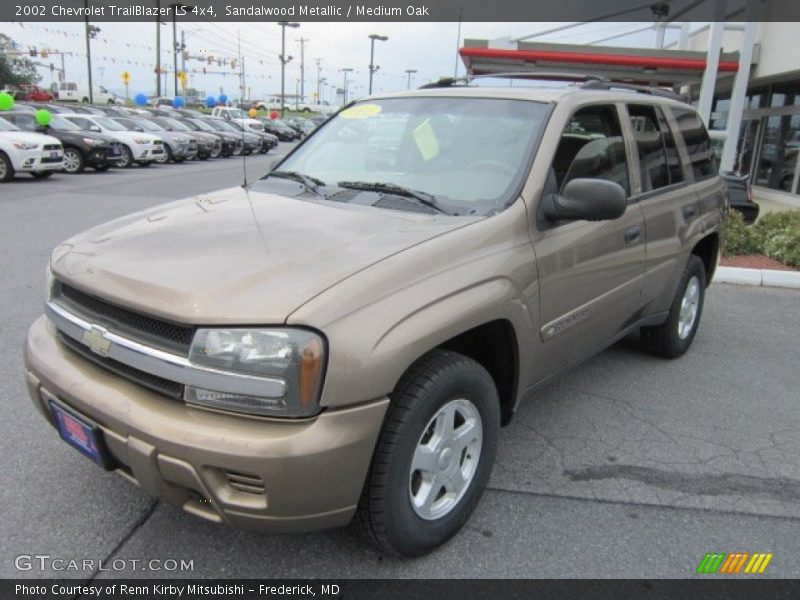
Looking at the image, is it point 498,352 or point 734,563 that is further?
point 498,352

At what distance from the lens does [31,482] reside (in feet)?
9.88

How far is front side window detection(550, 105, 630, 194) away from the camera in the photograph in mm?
3256

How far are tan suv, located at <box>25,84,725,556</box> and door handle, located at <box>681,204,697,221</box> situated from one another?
26.1 inches

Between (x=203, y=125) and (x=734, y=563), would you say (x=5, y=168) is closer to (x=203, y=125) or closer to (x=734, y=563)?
(x=203, y=125)

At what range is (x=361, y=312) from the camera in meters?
2.18

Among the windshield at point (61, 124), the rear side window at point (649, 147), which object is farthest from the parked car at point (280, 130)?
the rear side window at point (649, 147)

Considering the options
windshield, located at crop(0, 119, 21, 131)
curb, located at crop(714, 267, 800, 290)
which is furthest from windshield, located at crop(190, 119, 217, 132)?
curb, located at crop(714, 267, 800, 290)

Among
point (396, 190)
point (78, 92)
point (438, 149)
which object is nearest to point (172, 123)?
point (438, 149)

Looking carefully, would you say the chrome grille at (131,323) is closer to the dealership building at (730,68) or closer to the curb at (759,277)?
the curb at (759,277)

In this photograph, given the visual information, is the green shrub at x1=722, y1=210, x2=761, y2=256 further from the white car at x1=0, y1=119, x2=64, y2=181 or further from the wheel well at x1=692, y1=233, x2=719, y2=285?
the white car at x1=0, y1=119, x2=64, y2=181

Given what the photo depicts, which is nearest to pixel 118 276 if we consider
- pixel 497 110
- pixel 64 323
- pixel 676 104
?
pixel 64 323

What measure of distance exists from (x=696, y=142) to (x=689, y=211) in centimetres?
69

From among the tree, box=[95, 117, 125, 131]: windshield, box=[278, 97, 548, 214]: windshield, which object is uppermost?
the tree

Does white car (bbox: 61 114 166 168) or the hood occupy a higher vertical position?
the hood
